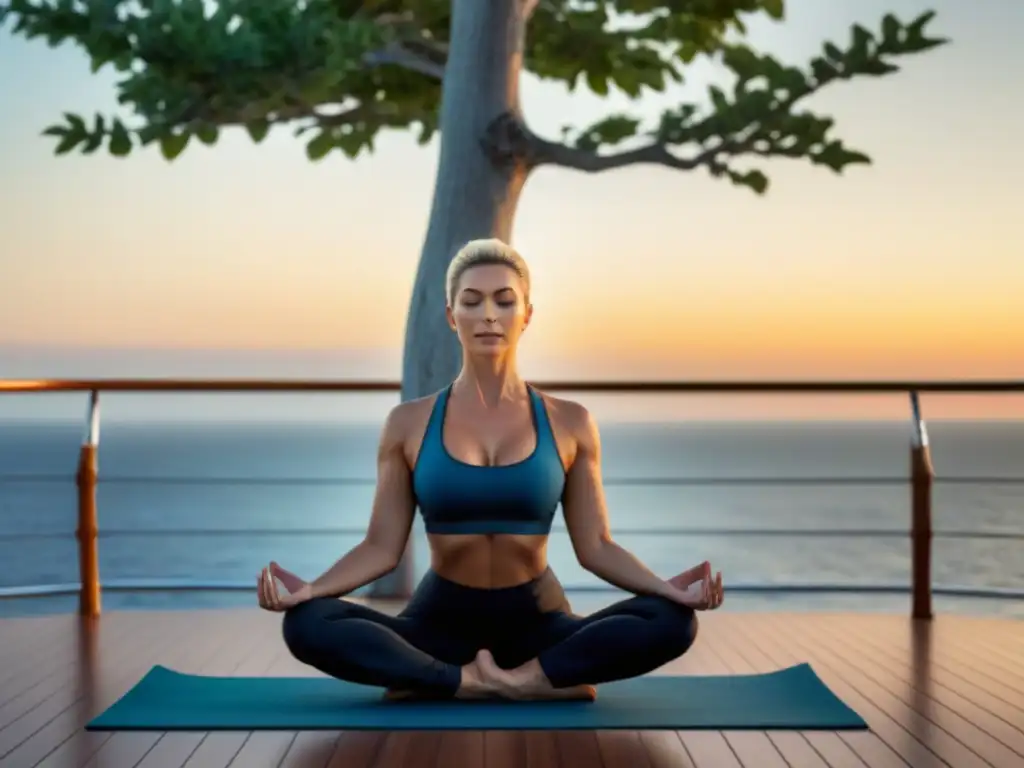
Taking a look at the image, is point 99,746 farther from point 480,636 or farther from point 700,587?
point 700,587

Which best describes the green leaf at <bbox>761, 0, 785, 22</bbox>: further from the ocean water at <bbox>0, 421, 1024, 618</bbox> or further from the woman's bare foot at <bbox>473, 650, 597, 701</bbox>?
the woman's bare foot at <bbox>473, 650, 597, 701</bbox>

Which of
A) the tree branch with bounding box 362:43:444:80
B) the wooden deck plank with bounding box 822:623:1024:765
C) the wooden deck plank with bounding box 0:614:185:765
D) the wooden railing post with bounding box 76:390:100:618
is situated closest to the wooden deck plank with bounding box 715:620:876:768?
the wooden deck plank with bounding box 822:623:1024:765

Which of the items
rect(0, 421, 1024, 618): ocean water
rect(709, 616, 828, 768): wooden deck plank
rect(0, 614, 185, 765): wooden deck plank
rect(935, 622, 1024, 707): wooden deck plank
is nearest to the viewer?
rect(709, 616, 828, 768): wooden deck plank

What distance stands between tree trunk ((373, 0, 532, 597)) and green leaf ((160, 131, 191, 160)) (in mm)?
1194

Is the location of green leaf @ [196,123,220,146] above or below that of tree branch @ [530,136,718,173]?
above

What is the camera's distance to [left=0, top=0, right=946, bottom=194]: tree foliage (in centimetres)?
477

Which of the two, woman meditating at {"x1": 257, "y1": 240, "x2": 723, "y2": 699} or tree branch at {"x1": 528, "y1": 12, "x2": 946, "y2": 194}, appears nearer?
woman meditating at {"x1": 257, "y1": 240, "x2": 723, "y2": 699}

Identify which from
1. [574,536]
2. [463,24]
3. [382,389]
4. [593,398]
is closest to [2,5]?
[463,24]

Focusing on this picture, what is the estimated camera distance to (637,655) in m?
2.53

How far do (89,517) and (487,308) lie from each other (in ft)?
→ 6.71

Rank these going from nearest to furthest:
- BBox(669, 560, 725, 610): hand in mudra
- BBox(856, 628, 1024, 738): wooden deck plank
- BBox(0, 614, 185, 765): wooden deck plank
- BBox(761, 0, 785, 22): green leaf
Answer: BBox(669, 560, 725, 610): hand in mudra
BBox(0, 614, 185, 765): wooden deck plank
BBox(856, 628, 1024, 738): wooden deck plank
BBox(761, 0, 785, 22): green leaf

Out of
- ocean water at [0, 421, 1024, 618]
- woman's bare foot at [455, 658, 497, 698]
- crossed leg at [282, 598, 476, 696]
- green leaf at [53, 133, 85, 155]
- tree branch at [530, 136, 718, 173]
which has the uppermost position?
tree branch at [530, 136, 718, 173]

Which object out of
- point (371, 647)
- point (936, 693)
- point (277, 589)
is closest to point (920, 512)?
point (936, 693)

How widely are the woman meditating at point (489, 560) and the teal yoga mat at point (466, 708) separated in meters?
0.07
